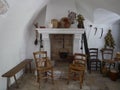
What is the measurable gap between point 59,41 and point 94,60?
1.45 meters

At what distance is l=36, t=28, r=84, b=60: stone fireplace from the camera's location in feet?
17.8

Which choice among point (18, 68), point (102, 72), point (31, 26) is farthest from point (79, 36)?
point (18, 68)

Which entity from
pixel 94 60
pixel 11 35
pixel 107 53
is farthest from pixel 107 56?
pixel 11 35

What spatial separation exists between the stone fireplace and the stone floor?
64 cm

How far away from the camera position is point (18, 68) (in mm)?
4496

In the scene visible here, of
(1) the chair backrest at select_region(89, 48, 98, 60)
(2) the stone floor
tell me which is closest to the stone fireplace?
(1) the chair backrest at select_region(89, 48, 98, 60)

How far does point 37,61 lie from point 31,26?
6.13 ft

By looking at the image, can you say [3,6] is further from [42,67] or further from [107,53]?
[107,53]

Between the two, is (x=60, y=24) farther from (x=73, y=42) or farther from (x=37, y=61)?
(x=37, y=61)

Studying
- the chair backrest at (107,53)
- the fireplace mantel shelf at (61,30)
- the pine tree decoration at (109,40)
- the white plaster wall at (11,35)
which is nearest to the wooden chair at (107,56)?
the chair backrest at (107,53)

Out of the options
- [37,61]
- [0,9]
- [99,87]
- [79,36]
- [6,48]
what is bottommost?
[99,87]

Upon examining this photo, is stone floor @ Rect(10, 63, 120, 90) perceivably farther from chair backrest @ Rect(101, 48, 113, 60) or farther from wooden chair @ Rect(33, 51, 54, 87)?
chair backrest @ Rect(101, 48, 113, 60)

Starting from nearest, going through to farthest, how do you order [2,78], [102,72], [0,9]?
[0,9] → [2,78] → [102,72]

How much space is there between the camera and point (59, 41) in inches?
235
